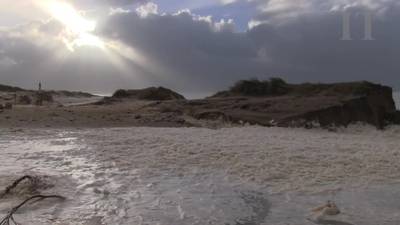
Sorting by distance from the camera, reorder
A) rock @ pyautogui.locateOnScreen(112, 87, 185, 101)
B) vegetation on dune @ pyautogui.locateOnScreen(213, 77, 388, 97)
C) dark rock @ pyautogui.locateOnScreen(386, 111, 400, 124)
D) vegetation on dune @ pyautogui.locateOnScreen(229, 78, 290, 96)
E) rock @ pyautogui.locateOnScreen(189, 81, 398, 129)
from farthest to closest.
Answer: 1. rock @ pyautogui.locateOnScreen(112, 87, 185, 101)
2. vegetation on dune @ pyautogui.locateOnScreen(229, 78, 290, 96)
3. vegetation on dune @ pyautogui.locateOnScreen(213, 77, 388, 97)
4. dark rock @ pyautogui.locateOnScreen(386, 111, 400, 124)
5. rock @ pyautogui.locateOnScreen(189, 81, 398, 129)

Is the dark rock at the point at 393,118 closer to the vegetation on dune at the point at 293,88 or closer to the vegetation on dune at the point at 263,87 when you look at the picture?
the vegetation on dune at the point at 293,88

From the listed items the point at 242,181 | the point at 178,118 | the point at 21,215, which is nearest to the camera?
the point at 21,215

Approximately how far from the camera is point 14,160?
9133mm

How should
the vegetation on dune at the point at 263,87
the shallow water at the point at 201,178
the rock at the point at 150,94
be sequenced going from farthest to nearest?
the rock at the point at 150,94, the vegetation on dune at the point at 263,87, the shallow water at the point at 201,178

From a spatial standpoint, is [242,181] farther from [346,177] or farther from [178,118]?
[178,118]

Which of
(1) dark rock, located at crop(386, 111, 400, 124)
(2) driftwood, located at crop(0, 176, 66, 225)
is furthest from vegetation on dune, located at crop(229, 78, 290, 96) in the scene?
(2) driftwood, located at crop(0, 176, 66, 225)

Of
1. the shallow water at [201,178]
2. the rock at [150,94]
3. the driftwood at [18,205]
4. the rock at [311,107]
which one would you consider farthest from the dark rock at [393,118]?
the driftwood at [18,205]

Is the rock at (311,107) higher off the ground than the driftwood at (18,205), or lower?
higher

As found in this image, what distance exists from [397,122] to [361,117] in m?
2.30

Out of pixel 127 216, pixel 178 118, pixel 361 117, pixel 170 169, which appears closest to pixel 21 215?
pixel 127 216

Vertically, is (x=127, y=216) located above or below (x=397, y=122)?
→ below

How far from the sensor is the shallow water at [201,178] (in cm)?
595

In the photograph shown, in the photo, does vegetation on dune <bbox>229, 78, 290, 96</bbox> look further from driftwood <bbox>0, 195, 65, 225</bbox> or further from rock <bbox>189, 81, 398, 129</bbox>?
driftwood <bbox>0, 195, 65, 225</bbox>

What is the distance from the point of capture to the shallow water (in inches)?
234
